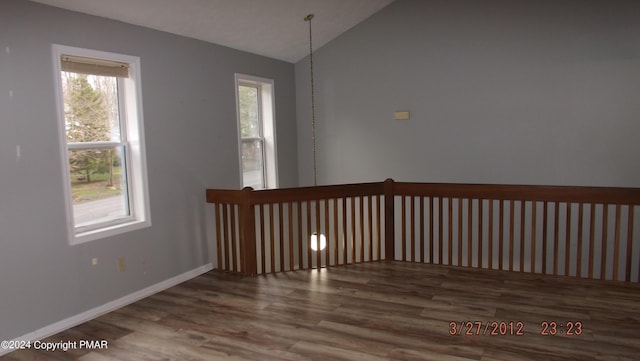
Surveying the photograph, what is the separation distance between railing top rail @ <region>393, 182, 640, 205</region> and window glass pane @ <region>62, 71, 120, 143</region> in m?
2.70

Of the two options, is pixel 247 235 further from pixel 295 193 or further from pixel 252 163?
pixel 252 163

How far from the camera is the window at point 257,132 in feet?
18.0

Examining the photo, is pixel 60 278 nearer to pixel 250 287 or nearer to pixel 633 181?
pixel 250 287

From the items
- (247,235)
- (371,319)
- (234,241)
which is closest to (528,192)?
(371,319)

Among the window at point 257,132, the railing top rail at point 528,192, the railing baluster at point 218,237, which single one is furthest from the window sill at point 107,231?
the railing top rail at point 528,192

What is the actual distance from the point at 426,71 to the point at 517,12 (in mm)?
1134

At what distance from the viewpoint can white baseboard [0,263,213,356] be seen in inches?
127

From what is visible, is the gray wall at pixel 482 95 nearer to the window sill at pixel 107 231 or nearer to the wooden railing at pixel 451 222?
the wooden railing at pixel 451 222

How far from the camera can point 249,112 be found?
5594 millimetres

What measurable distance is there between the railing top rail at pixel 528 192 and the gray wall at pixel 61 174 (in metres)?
2.04

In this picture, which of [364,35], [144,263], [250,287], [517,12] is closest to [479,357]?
[250,287]

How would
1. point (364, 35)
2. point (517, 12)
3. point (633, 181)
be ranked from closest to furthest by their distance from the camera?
point (633, 181), point (517, 12), point (364, 35)

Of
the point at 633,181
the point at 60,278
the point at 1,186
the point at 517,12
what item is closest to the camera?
the point at 1,186

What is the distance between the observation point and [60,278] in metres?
3.35
